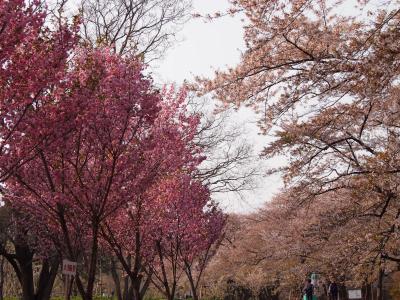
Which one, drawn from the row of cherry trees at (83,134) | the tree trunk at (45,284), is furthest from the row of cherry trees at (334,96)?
the tree trunk at (45,284)

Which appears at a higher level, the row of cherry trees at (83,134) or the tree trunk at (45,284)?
the row of cherry trees at (83,134)

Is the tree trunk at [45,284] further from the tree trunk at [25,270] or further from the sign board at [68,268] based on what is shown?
the sign board at [68,268]

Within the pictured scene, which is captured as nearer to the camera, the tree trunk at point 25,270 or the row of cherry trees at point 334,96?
the row of cherry trees at point 334,96

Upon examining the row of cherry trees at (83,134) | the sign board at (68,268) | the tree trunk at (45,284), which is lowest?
the tree trunk at (45,284)

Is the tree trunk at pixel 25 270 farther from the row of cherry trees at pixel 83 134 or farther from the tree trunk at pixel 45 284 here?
the row of cherry trees at pixel 83 134

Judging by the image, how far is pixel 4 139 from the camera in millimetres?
7820

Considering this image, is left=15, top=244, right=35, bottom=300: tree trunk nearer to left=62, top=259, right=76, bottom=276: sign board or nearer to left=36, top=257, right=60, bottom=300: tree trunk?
left=36, top=257, right=60, bottom=300: tree trunk

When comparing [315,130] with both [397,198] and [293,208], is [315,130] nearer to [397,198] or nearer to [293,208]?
[397,198]

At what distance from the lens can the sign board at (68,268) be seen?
8.86 meters

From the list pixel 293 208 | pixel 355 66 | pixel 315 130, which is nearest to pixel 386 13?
pixel 355 66

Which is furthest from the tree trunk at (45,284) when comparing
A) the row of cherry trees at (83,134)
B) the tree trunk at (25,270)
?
the row of cherry trees at (83,134)

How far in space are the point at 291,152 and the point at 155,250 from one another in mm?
5691

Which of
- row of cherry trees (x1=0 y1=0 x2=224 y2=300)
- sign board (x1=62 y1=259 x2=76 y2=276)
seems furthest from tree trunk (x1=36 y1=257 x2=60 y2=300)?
sign board (x1=62 y1=259 x2=76 y2=276)

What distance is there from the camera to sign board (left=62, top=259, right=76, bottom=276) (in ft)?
29.1
